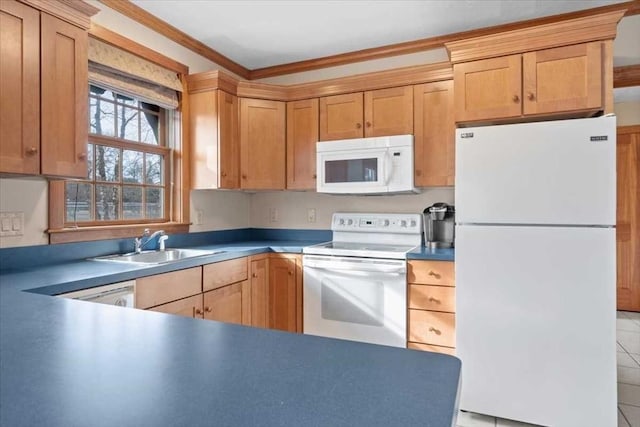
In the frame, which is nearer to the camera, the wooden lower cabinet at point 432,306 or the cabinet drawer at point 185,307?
the cabinet drawer at point 185,307

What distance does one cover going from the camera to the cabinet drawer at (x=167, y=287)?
74.7 inches

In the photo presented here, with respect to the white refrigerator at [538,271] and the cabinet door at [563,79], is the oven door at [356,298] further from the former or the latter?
the cabinet door at [563,79]

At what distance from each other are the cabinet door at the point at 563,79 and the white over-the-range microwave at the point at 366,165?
31.9 inches

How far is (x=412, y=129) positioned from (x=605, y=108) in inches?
44.5

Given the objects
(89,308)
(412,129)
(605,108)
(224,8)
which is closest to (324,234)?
(412,129)

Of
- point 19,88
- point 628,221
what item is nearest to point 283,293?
point 19,88

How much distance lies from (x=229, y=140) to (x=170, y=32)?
2.83 ft

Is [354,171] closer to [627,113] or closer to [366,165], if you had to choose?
[366,165]

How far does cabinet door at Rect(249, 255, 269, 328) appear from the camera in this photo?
278cm

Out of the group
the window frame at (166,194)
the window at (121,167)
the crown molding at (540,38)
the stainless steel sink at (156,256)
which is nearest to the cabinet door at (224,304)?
the stainless steel sink at (156,256)

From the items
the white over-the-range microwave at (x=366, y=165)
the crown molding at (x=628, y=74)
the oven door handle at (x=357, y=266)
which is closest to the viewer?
the oven door handle at (x=357, y=266)

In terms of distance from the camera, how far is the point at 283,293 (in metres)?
2.91

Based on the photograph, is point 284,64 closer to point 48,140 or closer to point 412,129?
point 412,129

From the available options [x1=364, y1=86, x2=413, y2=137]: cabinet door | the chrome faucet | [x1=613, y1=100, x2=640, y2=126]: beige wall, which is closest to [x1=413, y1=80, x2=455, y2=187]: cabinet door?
[x1=364, y1=86, x2=413, y2=137]: cabinet door
